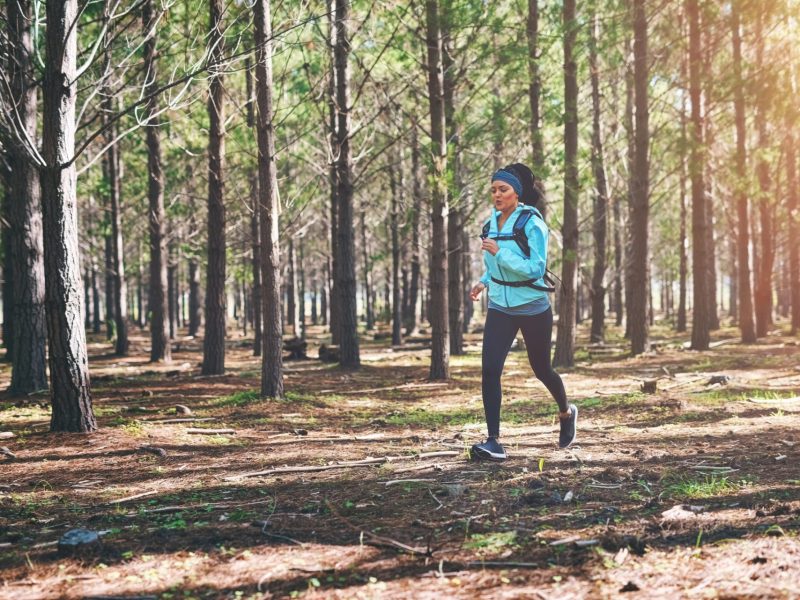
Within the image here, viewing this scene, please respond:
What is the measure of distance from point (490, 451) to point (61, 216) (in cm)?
491

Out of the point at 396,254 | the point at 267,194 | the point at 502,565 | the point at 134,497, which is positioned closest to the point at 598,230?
the point at 396,254

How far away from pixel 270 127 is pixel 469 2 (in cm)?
467

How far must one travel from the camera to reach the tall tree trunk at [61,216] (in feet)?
22.7

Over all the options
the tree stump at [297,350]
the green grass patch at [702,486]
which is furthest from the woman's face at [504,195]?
the tree stump at [297,350]

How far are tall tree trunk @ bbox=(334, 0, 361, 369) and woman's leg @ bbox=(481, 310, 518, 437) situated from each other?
8.82 m

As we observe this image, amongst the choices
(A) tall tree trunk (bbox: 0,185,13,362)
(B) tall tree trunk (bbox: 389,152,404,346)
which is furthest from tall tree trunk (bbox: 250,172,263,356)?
(A) tall tree trunk (bbox: 0,185,13,362)

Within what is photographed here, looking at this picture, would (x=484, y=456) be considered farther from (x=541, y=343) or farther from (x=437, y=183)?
(x=437, y=183)

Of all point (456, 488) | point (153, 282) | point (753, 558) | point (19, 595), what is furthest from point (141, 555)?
point (153, 282)

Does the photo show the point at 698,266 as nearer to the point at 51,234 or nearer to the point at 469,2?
the point at 469,2

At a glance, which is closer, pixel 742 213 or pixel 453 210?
pixel 453 210

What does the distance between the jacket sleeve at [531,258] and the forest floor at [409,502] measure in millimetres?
1479

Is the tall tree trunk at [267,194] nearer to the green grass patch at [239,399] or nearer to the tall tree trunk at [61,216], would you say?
the green grass patch at [239,399]

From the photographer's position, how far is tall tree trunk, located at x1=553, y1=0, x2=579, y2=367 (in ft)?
44.9

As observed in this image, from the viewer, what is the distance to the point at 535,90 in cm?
1620
